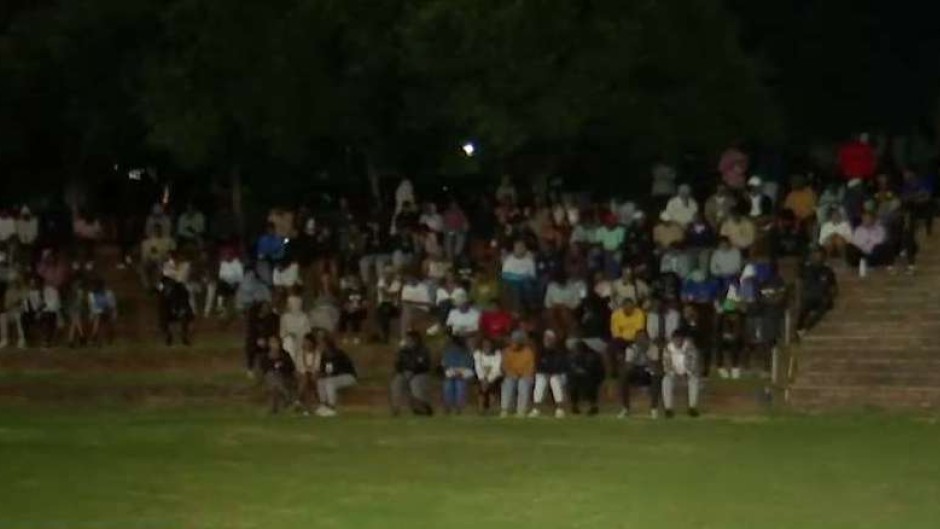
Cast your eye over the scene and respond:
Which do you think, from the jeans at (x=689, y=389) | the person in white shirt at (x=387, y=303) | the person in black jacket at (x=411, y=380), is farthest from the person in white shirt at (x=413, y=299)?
the jeans at (x=689, y=389)

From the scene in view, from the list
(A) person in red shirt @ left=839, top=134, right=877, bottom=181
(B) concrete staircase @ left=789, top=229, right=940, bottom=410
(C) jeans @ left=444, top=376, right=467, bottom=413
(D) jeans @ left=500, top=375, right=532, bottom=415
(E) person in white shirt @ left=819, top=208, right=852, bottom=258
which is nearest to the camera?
(B) concrete staircase @ left=789, top=229, right=940, bottom=410

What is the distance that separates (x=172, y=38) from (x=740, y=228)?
11.0m

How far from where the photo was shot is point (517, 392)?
91.4ft

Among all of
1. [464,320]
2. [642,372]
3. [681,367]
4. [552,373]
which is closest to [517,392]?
[552,373]

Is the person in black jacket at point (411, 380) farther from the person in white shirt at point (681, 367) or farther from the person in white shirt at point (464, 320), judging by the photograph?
the person in white shirt at point (681, 367)

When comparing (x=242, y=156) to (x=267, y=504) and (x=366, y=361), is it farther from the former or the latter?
(x=267, y=504)

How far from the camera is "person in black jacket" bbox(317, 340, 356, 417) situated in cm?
2841

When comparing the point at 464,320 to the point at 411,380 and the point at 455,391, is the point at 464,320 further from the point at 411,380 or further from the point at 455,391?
the point at 411,380

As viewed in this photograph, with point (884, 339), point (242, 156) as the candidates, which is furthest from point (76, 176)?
point (884, 339)

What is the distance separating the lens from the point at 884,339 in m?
28.8

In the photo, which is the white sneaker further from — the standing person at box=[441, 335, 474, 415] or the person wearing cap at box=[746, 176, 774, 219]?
the person wearing cap at box=[746, 176, 774, 219]

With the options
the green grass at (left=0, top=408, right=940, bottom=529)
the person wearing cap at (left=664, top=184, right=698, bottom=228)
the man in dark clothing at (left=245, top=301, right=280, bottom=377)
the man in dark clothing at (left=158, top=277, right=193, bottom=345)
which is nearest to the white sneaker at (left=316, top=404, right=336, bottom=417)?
the green grass at (left=0, top=408, right=940, bottom=529)

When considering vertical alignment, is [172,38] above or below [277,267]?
above

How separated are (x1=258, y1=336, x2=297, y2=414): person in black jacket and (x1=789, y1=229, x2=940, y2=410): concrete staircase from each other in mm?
7359
